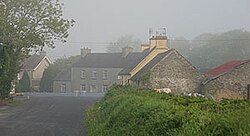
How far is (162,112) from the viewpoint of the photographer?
475 inches

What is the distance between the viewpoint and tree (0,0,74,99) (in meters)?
48.7

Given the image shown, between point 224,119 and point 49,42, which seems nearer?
point 224,119

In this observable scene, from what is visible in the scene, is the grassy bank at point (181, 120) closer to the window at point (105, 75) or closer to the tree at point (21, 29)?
the tree at point (21, 29)

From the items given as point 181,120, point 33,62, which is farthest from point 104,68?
point 181,120

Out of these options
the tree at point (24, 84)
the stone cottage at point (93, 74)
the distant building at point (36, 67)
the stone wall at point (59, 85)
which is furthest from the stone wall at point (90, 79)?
the distant building at point (36, 67)

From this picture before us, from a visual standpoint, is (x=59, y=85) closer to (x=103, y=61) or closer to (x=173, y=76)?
(x=103, y=61)

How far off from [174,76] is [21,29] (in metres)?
15.9

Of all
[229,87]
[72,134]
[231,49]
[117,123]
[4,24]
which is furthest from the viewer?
[231,49]

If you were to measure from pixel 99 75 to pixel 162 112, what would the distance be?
268ft

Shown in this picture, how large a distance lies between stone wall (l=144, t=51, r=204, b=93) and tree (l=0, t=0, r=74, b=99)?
11.3m

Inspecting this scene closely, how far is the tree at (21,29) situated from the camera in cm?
4872

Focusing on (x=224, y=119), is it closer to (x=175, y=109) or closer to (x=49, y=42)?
(x=175, y=109)

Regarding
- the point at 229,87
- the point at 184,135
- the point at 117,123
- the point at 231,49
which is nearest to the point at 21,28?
the point at 229,87

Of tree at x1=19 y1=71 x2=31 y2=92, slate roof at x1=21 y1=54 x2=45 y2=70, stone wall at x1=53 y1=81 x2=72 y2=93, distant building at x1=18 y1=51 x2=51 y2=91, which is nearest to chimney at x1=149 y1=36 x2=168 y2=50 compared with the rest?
tree at x1=19 y1=71 x2=31 y2=92
